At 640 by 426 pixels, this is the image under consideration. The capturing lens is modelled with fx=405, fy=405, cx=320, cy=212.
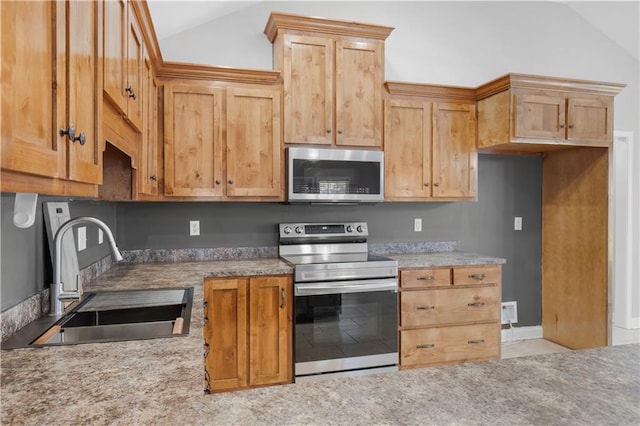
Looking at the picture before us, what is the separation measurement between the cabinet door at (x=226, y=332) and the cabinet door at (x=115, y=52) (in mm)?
1348

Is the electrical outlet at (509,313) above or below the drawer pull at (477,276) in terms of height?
below

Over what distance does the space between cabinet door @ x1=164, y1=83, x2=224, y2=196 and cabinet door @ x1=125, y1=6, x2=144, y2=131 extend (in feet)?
2.43

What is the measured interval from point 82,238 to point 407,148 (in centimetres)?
230

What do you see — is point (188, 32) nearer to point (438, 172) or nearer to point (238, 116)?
point (238, 116)

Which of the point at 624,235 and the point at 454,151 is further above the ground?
the point at 454,151

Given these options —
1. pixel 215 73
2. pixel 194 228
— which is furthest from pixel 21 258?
pixel 215 73

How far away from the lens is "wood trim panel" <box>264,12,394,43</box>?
2.84 metres

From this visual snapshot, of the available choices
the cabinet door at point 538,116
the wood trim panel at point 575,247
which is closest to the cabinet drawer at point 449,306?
the wood trim panel at point 575,247

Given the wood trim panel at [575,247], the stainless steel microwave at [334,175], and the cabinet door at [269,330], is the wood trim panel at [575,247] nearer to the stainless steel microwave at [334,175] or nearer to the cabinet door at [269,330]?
the stainless steel microwave at [334,175]

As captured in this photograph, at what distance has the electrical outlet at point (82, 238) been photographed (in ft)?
6.72

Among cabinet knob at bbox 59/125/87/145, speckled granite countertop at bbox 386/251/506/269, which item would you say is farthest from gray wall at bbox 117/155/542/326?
cabinet knob at bbox 59/125/87/145

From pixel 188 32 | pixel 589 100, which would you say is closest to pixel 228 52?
pixel 188 32

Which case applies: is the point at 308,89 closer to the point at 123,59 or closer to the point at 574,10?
the point at 123,59

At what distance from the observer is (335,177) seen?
9.84 feet
